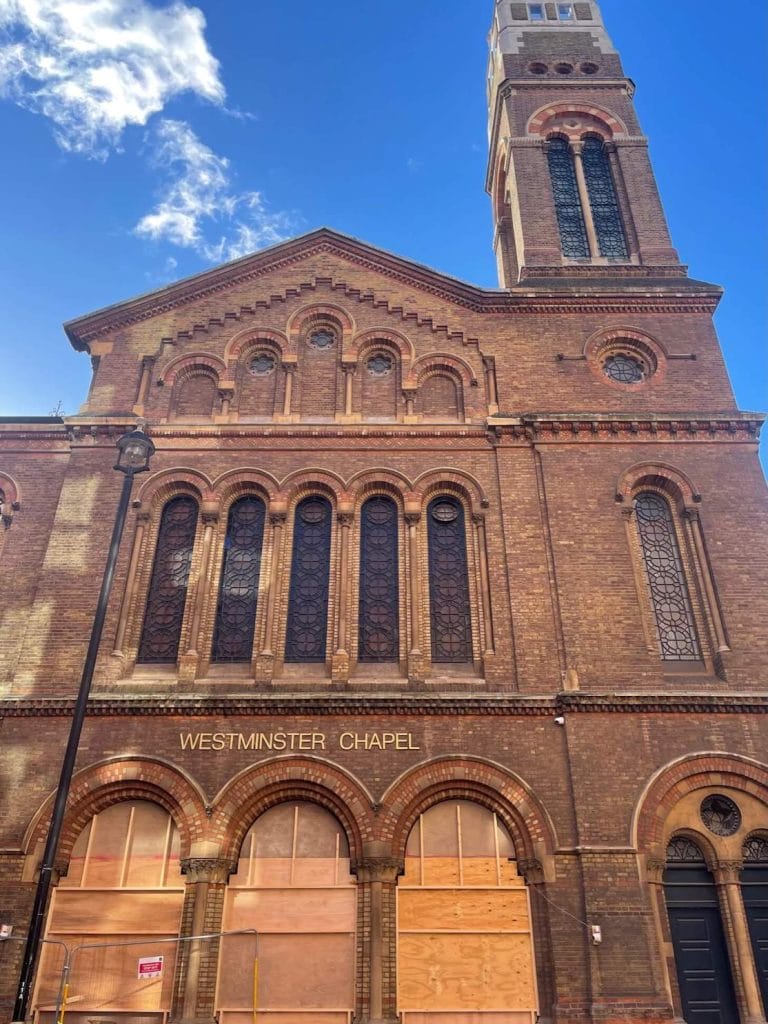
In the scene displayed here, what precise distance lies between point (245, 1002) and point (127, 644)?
6002 mm

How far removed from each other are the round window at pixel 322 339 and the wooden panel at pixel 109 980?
1179 centimetres

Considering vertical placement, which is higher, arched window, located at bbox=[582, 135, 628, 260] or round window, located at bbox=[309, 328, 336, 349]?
arched window, located at bbox=[582, 135, 628, 260]

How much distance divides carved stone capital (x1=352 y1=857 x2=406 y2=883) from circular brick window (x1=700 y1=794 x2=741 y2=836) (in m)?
5.03

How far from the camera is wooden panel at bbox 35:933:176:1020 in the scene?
37.5 ft

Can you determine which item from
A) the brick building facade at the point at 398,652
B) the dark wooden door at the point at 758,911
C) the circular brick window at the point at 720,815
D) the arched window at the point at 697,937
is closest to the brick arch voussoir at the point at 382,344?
the brick building facade at the point at 398,652

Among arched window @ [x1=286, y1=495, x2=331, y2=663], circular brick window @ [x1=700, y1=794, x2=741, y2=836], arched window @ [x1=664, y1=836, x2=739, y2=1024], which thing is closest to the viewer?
arched window @ [x1=664, y1=836, x2=739, y2=1024]

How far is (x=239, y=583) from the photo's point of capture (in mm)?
14609

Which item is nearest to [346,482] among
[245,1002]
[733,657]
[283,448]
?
[283,448]

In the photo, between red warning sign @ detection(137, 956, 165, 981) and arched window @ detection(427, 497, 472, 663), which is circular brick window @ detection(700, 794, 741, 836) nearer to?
arched window @ detection(427, 497, 472, 663)

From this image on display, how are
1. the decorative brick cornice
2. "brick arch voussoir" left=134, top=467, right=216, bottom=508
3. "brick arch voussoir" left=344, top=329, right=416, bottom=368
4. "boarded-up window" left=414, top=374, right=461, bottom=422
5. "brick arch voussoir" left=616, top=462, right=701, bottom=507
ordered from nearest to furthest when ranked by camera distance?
the decorative brick cornice → "brick arch voussoir" left=616, top=462, right=701, bottom=507 → "brick arch voussoir" left=134, top=467, right=216, bottom=508 → "boarded-up window" left=414, top=374, right=461, bottom=422 → "brick arch voussoir" left=344, top=329, right=416, bottom=368

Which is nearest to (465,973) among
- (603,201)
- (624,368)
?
(624,368)

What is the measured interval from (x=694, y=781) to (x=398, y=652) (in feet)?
17.3

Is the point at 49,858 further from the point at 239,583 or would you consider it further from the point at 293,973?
the point at 239,583

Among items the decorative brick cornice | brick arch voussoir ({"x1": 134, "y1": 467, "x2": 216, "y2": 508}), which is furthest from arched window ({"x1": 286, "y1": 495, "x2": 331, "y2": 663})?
brick arch voussoir ({"x1": 134, "y1": 467, "x2": 216, "y2": 508})
